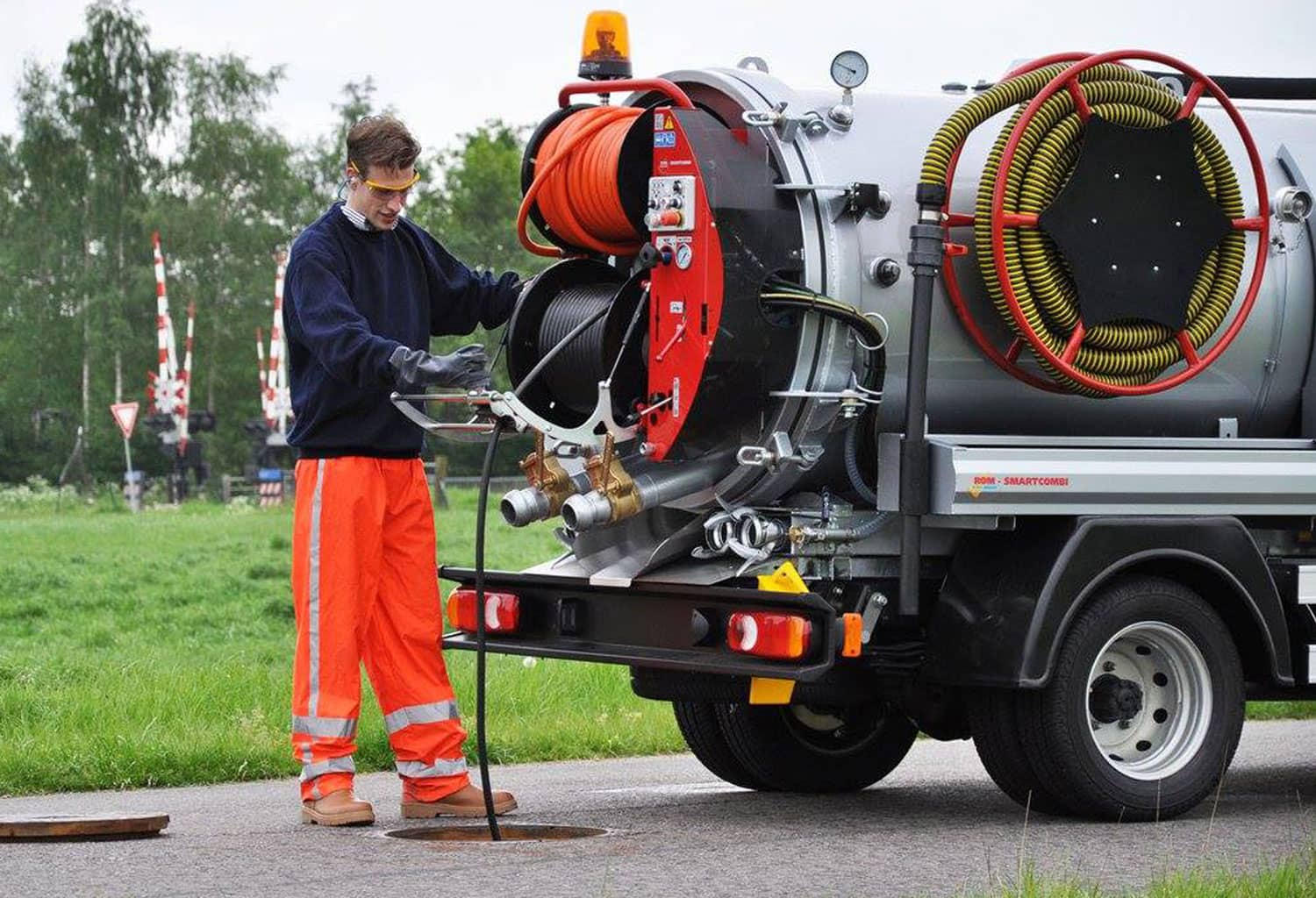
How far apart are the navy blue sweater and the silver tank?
1039 millimetres

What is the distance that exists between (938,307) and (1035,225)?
1.27 feet

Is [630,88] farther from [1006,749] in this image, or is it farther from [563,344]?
[1006,749]

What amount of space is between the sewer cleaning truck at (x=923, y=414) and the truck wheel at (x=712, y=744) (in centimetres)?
68

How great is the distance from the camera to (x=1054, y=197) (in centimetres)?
716

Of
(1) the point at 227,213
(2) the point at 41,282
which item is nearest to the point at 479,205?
(1) the point at 227,213

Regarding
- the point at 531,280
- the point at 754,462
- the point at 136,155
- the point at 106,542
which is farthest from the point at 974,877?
the point at 136,155

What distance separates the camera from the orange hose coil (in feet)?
23.6

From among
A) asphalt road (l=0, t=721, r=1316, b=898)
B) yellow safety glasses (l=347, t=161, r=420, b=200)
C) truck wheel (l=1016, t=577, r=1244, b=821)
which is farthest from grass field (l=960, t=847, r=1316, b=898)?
yellow safety glasses (l=347, t=161, r=420, b=200)

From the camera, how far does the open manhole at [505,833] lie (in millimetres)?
6738

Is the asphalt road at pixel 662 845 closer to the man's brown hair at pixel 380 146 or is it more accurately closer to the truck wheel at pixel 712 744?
the truck wheel at pixel 712 744

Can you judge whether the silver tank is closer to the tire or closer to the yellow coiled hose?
the yellow coiled hose

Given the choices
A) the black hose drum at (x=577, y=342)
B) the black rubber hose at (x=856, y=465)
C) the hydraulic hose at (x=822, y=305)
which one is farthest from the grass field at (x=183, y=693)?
the hydraulic hose at (x=822, y=305)

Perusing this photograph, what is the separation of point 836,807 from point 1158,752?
3.63 ft

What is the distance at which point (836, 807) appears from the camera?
7.75 metres
